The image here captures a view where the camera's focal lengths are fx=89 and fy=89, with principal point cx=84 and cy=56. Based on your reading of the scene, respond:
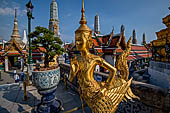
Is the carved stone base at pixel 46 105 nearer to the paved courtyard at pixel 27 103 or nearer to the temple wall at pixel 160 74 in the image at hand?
the paved courtyard at pixel 27 103

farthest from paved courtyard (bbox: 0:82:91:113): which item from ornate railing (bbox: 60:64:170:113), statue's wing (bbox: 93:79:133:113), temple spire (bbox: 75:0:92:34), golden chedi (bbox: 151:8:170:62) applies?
golden chedi (bbox: 151:8:170:62)

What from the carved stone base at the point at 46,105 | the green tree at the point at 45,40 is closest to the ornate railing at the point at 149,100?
the carved stone base at the point at 46,105

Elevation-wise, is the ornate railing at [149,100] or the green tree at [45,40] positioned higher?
the green tree at [45,40]

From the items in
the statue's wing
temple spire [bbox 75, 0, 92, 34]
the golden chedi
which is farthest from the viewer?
the golden chedi

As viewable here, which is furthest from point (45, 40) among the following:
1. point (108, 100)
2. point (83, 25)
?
point (108, 100)

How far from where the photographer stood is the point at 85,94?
1637mm

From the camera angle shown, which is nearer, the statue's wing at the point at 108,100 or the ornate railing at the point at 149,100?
the statue's wing at the point at 108,100

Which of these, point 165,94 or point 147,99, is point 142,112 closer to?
point 147,99

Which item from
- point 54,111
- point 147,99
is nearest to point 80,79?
point 147,99

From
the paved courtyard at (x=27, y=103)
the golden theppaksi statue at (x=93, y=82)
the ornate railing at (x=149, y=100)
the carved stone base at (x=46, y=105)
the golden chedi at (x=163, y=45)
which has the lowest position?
the paved courtyard at (x=27, y=103)

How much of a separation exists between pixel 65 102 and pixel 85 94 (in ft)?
8.01

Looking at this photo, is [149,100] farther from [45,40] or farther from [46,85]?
[45,40]

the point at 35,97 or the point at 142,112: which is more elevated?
→ the point at 142,112

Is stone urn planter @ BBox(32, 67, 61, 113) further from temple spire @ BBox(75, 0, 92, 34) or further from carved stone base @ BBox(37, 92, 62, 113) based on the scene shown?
temple spire @ BBox(75, 0, 92, 34)
